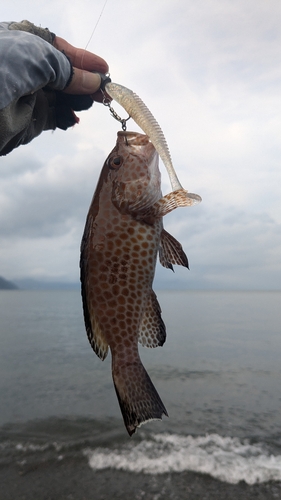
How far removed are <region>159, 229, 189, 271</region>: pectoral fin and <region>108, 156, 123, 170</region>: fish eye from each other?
0.62 meters

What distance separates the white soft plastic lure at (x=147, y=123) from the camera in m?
2.28

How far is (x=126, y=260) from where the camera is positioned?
2525mm

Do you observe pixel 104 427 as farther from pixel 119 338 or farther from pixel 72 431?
pixel 119 338

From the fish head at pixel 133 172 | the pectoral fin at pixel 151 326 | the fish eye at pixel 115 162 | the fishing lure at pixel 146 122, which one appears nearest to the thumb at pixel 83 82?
the fishing lure at pixel 146 122

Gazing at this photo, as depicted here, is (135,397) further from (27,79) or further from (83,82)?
(83,82)

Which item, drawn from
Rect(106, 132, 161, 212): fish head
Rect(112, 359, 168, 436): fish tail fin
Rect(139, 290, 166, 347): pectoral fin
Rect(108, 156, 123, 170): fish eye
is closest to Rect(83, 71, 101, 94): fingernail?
Rect(106, 132, 161, 212): fish head

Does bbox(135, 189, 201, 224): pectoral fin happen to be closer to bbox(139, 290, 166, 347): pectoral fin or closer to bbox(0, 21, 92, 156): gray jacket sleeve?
bbox(139, 290, 166, 347): pectoral fin

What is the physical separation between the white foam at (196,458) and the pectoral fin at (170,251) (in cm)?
807

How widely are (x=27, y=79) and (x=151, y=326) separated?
2565 millimetres

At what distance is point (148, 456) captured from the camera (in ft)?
31.7

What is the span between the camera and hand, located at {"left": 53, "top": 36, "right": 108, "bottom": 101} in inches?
156

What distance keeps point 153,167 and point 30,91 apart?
71.1 inches

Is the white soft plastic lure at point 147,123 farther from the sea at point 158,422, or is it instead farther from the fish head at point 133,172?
the sea at point 158,422

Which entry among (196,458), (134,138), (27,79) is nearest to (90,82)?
(27,79)
